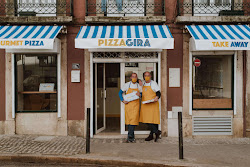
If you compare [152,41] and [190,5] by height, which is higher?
[190,5]

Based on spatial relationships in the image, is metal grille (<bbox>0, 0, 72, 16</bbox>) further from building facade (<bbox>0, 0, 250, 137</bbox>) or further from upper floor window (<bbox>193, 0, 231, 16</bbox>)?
upper floor window (<bbox>193, 0, 231, 16</bbox>)

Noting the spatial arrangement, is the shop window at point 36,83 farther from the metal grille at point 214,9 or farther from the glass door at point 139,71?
the metal grille at point 214,9

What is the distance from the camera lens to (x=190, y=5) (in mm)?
7801

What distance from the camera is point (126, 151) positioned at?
604 cm

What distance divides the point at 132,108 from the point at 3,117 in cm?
404

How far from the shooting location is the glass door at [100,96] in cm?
796

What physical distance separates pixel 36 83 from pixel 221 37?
5.69 meters

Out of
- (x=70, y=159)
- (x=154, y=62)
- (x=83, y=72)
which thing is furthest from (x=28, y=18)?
(x=70, y=159)

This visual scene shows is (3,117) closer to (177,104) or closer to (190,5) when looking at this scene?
(177,104)

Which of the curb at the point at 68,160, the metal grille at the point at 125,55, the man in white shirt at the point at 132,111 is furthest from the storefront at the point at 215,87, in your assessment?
the curb at the point at 68,160

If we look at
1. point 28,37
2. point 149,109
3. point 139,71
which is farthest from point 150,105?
point 28,37

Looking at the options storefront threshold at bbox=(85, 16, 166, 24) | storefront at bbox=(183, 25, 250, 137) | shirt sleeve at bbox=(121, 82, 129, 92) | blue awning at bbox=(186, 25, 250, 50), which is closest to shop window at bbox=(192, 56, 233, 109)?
storefront at bbox=(183, 25, 250, 137)

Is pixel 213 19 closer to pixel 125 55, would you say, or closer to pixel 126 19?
pixel 126 19

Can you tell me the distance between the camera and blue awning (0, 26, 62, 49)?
259 inches
